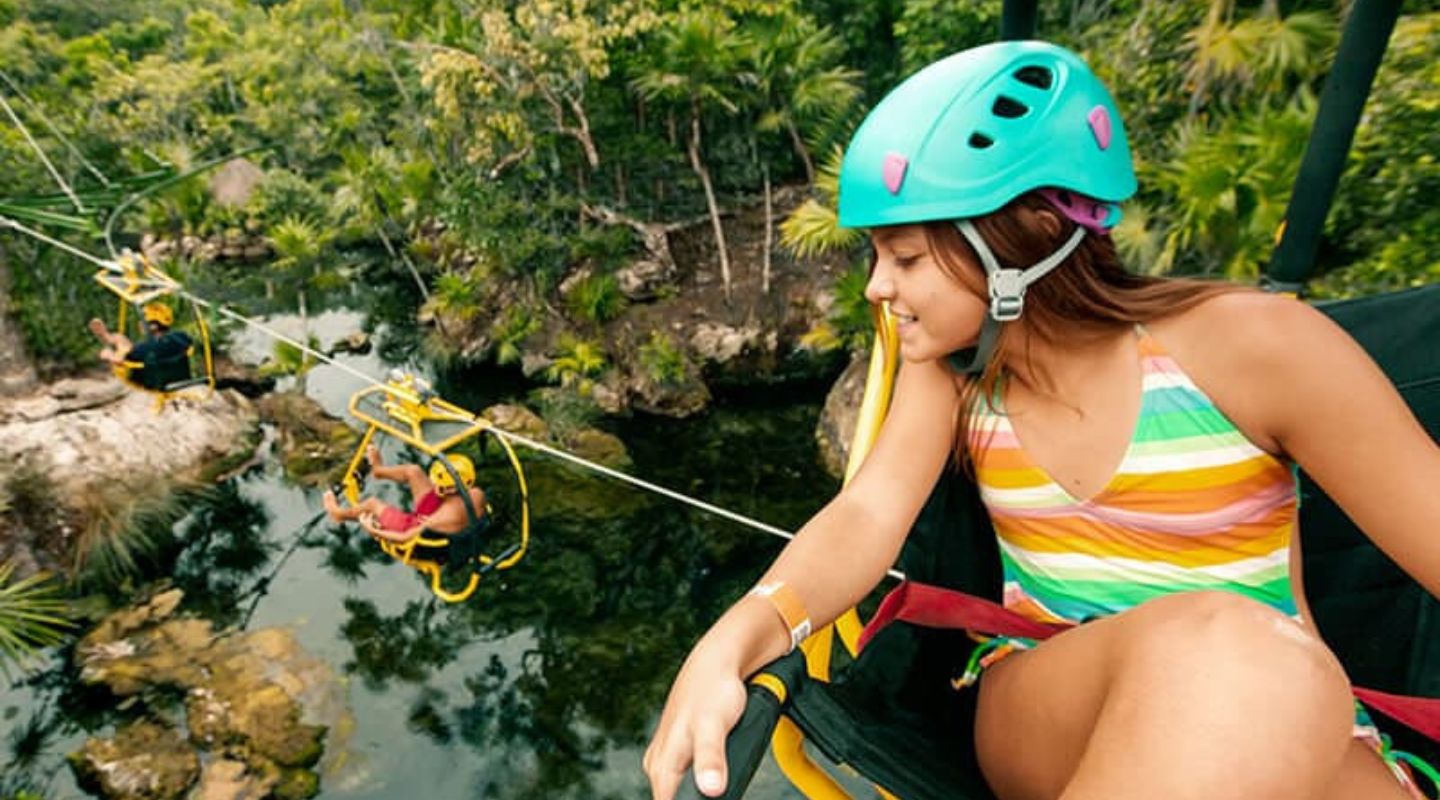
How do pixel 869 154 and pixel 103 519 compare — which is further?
pixel 103 519

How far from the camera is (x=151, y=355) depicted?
247 inches

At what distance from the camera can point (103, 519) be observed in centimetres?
791

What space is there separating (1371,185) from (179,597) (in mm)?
10427

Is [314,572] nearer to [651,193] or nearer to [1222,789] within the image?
[651,193]

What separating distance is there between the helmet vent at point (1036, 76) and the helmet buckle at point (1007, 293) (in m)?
0.42

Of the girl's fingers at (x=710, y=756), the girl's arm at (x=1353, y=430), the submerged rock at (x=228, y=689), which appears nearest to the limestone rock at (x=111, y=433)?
the submerged rock at (x=228, y=689)

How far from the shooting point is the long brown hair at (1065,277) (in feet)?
3.71

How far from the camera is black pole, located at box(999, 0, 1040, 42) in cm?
186

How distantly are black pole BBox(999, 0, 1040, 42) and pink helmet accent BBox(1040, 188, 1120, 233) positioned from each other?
2.95 ft

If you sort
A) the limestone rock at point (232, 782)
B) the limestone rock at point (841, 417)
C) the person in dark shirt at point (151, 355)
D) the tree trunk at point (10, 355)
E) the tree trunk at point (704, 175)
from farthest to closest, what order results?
the tree trunk at point (704, 175), the limestone rock at point (841, 417), the tree trunk at point (10, 355), the person in dark shirt at point (151, 355), the limestone rock at point (232, 782)

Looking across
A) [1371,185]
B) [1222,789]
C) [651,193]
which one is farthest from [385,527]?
[651,193]

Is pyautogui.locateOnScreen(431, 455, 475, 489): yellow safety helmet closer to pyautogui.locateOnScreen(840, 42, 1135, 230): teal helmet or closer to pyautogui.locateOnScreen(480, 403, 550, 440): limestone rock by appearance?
pyautogui.locateOnScreen(840, 42, 1135, 230): teal helmet

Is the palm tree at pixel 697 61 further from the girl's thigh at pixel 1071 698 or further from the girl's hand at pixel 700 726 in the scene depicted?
the girl's hand at pixel 700 726

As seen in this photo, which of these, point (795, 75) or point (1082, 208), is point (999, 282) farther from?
point (795, 75)
